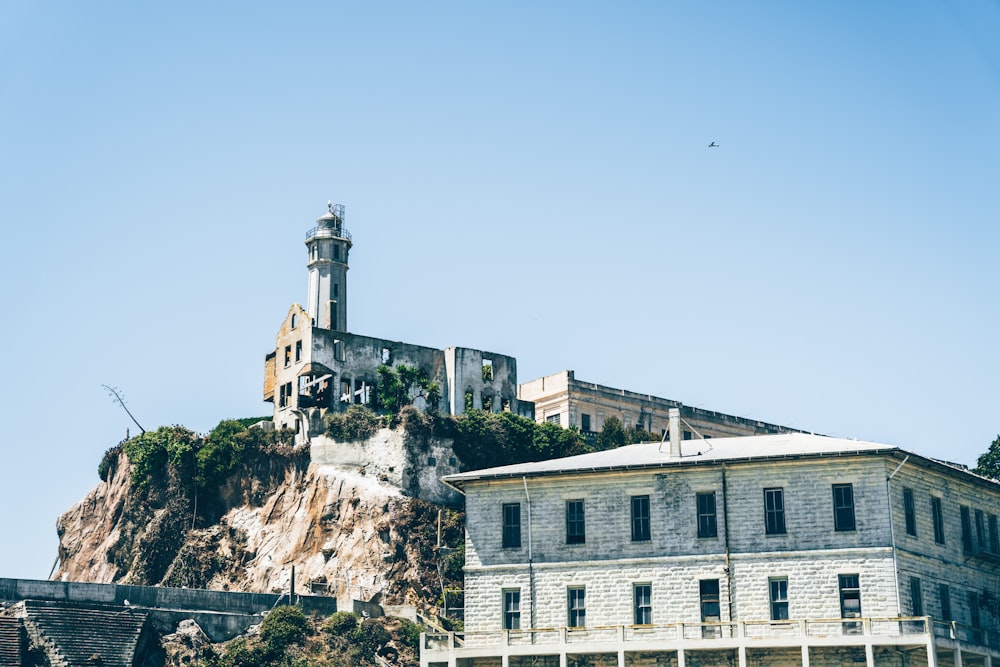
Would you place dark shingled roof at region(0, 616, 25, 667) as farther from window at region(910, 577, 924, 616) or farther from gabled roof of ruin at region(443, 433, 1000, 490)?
window at region(910, 577, 924, 616)

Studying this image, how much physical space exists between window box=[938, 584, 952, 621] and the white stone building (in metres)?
0.09

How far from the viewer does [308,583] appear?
88.9 metres

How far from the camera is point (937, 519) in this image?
66.1 m

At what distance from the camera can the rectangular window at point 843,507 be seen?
63.1 meters

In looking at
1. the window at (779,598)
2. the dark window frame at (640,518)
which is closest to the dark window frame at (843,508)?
the window at (779,598)

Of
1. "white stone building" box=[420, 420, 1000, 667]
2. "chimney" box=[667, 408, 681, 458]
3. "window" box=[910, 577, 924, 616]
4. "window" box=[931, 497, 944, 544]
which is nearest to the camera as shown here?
"white stone building" box=[420, 420, 1000, 667]

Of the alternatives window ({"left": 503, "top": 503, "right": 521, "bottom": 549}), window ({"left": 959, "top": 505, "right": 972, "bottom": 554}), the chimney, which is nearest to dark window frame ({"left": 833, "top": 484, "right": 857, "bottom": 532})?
the chimney

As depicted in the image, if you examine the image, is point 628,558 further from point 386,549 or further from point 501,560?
point 386,549

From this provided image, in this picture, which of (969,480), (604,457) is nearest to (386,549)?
(604,457)

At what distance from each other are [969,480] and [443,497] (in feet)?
115

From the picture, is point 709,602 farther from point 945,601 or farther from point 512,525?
point 945,601

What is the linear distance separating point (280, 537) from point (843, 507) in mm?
41645

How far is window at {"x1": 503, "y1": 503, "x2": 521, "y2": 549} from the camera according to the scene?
67375 mm

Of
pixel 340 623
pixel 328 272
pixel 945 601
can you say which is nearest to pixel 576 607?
pixel 945 601
